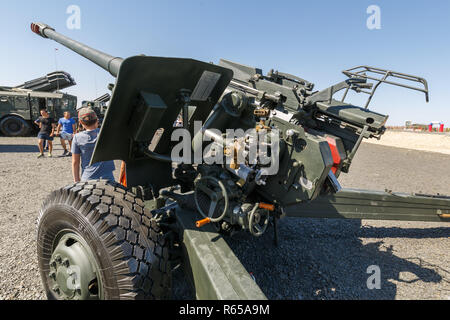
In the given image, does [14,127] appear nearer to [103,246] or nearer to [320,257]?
[103,246]

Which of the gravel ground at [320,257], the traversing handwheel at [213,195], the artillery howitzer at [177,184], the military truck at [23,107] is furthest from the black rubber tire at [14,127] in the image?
the traversing handwheel at [213,195]

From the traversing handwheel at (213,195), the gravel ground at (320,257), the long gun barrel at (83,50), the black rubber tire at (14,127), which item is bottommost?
the gravel ground at (320,257)

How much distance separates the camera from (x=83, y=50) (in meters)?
3.27

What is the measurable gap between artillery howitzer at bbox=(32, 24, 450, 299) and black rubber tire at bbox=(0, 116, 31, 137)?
1575cm

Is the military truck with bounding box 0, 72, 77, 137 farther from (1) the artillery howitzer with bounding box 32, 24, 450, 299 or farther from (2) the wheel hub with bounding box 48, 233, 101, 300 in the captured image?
(2) the wheel hub with bounding box 48, 233, 101, 300

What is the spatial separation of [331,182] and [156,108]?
1536mm

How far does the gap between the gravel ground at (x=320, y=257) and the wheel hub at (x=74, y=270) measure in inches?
28.9

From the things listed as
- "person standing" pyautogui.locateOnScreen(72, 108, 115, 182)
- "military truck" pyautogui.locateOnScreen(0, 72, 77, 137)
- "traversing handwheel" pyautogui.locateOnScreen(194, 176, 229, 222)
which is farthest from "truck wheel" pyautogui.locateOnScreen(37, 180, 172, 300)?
"military truck" pyautogui.locateOnScreen(0, 72, 77, 137)

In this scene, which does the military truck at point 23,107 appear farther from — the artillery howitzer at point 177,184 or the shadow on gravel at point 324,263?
the shadow on gravel at point 324,263

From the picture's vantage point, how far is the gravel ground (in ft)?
8.88

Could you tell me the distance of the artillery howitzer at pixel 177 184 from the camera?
1693 millimetres

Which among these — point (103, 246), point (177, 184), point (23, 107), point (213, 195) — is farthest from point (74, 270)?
point (23, 107)

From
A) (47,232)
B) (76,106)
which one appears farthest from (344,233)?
(76,106)

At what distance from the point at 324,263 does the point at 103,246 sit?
261cm
